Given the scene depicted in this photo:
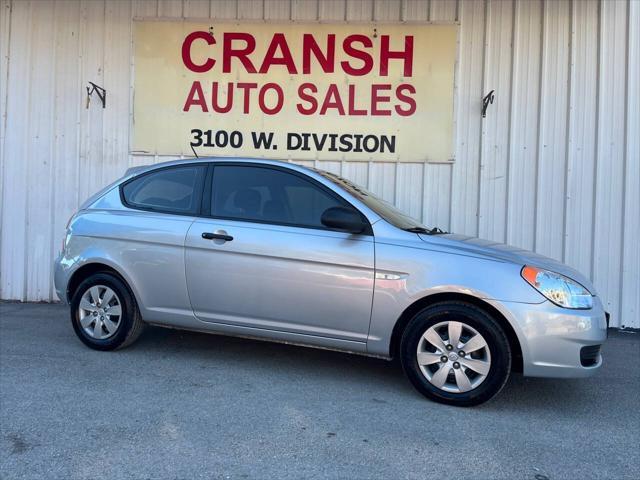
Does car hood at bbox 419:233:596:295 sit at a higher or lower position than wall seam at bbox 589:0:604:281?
lower

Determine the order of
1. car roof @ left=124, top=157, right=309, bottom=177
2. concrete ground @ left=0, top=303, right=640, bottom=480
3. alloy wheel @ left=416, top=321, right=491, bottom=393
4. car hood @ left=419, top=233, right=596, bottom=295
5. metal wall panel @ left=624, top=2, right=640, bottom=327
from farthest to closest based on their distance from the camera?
metal wall panel @ left=624, top=2, right=640, bottom=327 < car roof @ left=124, top=157, right=309, bottom=177 < car hood @ left=419, top=233, right=596, bottom=295 < alloy wheel @ left=416, top=321, right=491, bottom=393 < concrete ground @ left=0, top=303, right=640, bottom=480

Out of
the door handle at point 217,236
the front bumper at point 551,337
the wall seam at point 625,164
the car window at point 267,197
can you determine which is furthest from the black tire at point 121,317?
the wall seam at point 625,164

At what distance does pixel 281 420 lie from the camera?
3625 mm

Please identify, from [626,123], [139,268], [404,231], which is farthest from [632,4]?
[139,268]

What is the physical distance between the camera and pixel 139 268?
15.4 ft

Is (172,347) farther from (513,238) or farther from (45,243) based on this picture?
(513,238)

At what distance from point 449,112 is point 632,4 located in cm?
251

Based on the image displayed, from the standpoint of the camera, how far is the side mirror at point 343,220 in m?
4.05

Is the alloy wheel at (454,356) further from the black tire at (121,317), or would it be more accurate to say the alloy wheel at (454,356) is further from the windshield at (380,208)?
the black tire at (121,317)

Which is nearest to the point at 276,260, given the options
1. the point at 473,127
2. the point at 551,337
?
the point at 551,337

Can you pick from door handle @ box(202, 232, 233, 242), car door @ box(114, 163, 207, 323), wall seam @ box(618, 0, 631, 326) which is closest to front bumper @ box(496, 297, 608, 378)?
door handle @ box(202, 232, 233, 242)

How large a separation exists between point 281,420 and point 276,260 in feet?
3.97

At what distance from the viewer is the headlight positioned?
377 centimetres

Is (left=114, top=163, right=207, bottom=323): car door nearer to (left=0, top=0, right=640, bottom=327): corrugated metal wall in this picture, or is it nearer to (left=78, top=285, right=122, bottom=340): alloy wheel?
(left=78, top=285, right=122, bottom=340): alloy wheel
